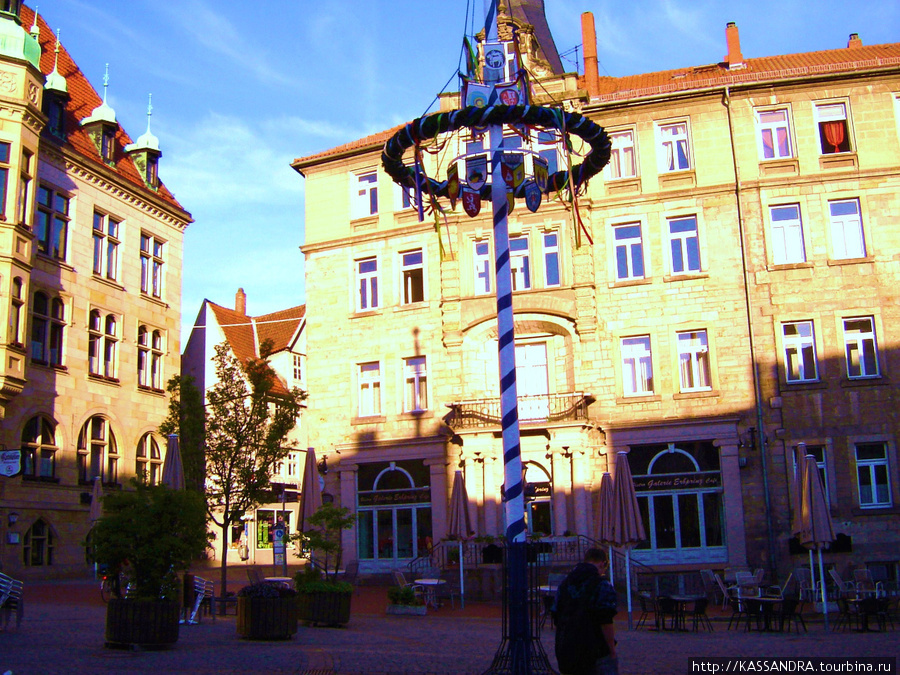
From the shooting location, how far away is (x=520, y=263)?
3077 cm

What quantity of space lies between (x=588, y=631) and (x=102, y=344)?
106 feet

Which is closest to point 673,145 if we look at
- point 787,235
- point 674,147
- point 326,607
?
point 674,147

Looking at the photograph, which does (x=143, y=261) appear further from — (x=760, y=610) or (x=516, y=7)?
(x=760, y=610)

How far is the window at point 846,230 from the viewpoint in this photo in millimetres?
28422

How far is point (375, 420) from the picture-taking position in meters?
31.7

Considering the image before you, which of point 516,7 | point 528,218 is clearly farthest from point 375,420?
point 516,7

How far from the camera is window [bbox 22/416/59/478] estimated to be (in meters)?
32.0

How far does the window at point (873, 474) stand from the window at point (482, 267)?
479 inches

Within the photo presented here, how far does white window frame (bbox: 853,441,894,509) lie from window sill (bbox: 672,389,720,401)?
13.6 ft

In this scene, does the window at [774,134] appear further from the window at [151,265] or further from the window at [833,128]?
the window at [151,265]

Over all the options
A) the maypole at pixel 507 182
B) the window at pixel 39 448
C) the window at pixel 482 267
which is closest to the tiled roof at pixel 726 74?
the window at pixel 482 267

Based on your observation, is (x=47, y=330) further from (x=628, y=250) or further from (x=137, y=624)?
(x=137, y=624)

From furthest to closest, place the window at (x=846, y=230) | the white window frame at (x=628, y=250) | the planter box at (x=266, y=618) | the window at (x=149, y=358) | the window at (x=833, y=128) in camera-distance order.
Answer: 1. the window at (x=149, y=358)
2. the white window frame at (x=628, y=250)
3. the window at (x=833, y=128)
4. the window at (x=846, y=230)
5. the planter box at (x=266, y=618)

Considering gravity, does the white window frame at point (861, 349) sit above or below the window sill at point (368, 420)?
above
